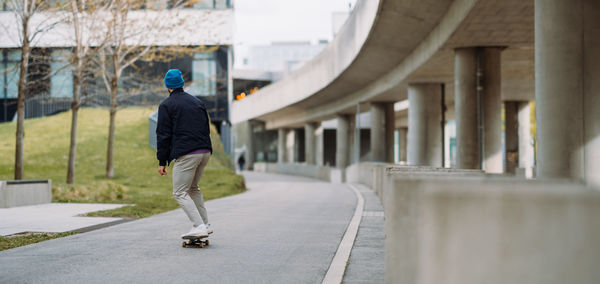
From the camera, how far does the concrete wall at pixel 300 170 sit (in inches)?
1935

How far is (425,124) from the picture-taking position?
29703 millimetres

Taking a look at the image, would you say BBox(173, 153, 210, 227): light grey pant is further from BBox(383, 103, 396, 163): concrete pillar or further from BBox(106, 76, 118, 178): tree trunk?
BBox(383, 103, 396, 163): concrete pillar

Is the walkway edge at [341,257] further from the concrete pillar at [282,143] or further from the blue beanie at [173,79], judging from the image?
the concrete pillar at [282,143]

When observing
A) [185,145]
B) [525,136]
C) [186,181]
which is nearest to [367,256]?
[186,181]

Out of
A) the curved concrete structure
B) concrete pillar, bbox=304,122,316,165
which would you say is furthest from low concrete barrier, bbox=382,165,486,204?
concrete pillar, bbox=304,122,316,165

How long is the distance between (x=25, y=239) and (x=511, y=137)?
1474 inches

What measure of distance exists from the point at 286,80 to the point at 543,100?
35.8 meters

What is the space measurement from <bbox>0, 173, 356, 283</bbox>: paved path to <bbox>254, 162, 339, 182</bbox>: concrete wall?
126 feet

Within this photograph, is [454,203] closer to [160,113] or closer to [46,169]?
[160,113]

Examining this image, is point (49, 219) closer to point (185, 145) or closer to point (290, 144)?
point (185, 145)

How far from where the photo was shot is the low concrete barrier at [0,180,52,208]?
42.5 feet

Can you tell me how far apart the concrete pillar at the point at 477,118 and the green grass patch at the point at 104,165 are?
8127mm

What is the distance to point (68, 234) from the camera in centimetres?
859

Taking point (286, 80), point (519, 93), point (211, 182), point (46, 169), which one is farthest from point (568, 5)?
point (286, 80)
